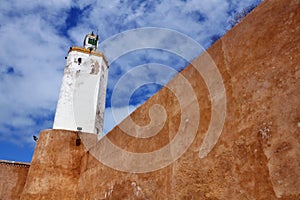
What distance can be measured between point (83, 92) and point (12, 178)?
8110 millimetres

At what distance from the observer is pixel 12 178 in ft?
26.6

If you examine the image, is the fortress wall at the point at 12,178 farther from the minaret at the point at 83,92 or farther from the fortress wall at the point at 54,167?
the minaret at the point at 83,92

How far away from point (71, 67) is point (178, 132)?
13.4 m

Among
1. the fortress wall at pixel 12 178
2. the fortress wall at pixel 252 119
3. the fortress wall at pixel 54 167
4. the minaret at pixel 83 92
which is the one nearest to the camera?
the fortress wall at pixel 252 119

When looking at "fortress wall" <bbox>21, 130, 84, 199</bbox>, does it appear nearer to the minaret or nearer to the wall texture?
the wall texture

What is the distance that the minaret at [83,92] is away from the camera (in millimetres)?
14875

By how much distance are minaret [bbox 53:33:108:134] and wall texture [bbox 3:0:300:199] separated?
10.7m

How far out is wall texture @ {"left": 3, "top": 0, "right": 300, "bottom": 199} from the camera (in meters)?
2.37

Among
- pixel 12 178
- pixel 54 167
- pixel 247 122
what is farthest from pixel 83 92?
pixel 247 122

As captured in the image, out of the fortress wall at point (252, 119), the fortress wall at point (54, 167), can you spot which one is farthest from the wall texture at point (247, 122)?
the fortress wall at point (54, 167)

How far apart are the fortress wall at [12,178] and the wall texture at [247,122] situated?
188 inches

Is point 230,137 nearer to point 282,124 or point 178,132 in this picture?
point 282,124

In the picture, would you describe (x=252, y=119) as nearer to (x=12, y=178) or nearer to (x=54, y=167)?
(x=54, y=167)

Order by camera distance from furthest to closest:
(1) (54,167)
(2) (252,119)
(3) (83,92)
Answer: (3) (83,92) → (1) (54,167) → (2) (252,119)
